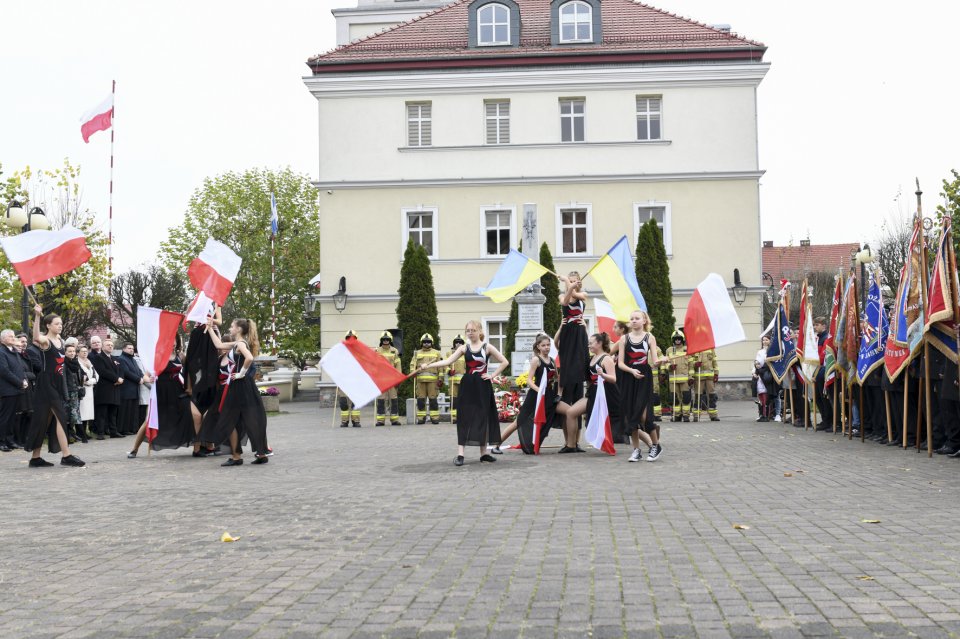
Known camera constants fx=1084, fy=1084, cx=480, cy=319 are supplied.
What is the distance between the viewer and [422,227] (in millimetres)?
37344

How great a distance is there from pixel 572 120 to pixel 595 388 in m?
23.9

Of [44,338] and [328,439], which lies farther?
[328,439]

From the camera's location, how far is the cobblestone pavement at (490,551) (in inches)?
208

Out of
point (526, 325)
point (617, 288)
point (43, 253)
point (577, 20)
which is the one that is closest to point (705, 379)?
point (526, 325)

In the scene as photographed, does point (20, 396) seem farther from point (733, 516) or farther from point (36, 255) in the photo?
point (733, 516)

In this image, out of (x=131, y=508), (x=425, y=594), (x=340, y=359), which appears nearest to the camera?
(x=425, y=594)

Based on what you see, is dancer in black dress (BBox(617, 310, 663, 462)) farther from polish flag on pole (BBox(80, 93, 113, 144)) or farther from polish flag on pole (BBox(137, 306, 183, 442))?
polish flag on pole (BBox(80, 93, 113, 144))

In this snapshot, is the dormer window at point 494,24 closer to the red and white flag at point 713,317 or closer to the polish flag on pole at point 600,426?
the red and white flag at point 713,317

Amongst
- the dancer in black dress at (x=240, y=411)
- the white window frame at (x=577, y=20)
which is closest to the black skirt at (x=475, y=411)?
the dancer in black dress at (x=240, y=411)

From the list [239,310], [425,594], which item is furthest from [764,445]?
[239,310]

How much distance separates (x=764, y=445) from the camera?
642 inches

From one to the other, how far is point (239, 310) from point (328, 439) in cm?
4241

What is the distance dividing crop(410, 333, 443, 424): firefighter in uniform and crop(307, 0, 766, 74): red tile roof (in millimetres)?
15259

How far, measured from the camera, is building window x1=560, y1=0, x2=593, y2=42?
38.3 meters
